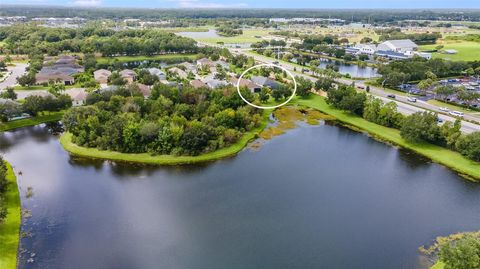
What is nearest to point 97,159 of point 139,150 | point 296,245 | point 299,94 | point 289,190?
point 139,150

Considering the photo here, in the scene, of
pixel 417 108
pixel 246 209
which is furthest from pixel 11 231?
pixel 417 108

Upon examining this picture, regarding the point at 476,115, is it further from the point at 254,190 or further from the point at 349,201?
the point at 254,190

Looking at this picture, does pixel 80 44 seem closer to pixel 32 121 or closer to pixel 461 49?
pixel 32 121

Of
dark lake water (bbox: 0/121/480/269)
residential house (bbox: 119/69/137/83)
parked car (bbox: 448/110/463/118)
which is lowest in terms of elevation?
dark lake water (bbox: 0/121/480/269)

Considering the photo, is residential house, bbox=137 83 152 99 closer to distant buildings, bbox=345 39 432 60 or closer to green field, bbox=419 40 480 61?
distant buildings, bbox=345 39 432 60

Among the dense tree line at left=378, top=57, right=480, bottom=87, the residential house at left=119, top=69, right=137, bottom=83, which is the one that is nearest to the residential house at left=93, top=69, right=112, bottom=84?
the residential house at left=119, top=69, right=137, bottom=83
